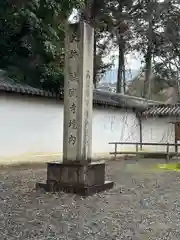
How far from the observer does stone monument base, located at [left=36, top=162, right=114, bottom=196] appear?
26.7 ft

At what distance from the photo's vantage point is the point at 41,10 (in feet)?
49.7

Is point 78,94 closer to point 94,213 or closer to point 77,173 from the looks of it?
point 77,173

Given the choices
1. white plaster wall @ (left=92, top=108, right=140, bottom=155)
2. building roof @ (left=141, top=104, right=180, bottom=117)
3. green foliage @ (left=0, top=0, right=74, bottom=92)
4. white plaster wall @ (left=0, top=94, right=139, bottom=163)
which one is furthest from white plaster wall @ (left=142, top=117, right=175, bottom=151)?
green foliage @ (left=0, top=0, right=74, bottom=92)

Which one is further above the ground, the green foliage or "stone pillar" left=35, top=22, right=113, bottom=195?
the green foliage

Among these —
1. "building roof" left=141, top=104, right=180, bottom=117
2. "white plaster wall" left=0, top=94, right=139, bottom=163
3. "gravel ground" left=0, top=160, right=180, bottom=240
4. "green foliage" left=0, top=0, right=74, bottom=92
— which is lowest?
"gravel ground" left=0, top=160, right=180, bottom=240

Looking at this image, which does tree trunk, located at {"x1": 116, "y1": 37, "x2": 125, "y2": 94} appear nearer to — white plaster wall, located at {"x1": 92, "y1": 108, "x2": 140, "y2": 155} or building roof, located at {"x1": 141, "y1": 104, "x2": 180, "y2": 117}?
building roof, located at {"x1": 141, "y1": 104, "x2": 180, "y2": 117}

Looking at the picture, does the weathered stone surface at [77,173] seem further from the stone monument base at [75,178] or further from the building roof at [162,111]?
the building roof at [162,111]

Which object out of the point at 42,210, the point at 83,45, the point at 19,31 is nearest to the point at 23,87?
the point at 19,31

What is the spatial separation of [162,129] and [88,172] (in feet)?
45.9

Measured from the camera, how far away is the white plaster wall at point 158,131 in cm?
2138

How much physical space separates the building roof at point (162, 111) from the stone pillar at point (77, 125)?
12.7m

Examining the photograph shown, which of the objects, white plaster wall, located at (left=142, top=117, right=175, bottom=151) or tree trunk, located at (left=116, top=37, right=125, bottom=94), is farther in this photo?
tree trunk, located at (left=116, top=37, right=125, bottom=94)

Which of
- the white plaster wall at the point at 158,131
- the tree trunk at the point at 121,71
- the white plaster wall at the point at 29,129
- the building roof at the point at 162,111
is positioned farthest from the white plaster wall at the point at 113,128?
the tree trunk at the point at 121,71

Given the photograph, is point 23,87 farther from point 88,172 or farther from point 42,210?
point 42,210
